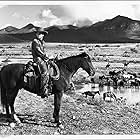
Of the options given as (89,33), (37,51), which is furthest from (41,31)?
(89,33)

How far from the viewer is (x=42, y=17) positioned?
10.8 ft

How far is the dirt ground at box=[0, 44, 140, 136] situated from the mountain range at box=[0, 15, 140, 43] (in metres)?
0.10

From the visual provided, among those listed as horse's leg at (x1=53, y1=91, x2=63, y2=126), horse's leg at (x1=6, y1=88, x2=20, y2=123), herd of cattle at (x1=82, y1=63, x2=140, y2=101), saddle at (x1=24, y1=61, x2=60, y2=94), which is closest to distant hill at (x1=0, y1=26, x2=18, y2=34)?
saddle at (x1=24, y1=61, x2=60, y2=94)

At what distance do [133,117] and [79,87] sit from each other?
69 centimetres

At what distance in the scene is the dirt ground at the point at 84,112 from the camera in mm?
3123

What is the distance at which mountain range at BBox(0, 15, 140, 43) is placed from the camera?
10.8ft

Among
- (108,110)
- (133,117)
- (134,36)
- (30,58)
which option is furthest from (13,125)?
(134,36)

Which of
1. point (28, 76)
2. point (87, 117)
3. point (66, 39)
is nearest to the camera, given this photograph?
point (28, 76)

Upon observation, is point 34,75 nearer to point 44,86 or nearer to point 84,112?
point 44,86

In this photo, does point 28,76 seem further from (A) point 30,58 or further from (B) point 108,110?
(B) point 108,110

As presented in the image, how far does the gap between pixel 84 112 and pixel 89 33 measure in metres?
0.92

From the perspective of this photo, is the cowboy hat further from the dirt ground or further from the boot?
the boot

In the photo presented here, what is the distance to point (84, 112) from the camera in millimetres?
3256

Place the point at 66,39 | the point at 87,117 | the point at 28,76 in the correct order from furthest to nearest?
1. the point at 66,39
2. the point at 87,117
3. the point at 28,76
